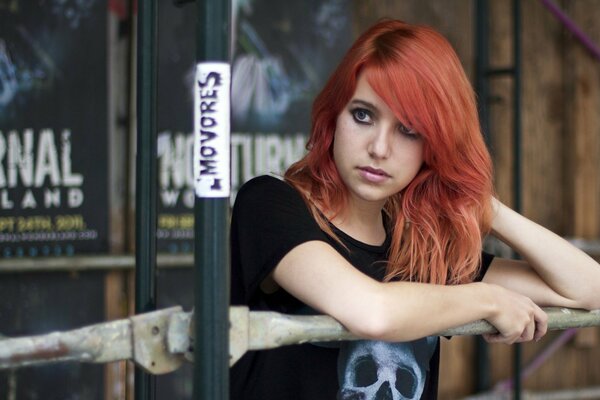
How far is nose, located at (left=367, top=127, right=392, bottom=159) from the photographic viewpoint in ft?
6.29

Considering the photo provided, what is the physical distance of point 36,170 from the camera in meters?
3.44

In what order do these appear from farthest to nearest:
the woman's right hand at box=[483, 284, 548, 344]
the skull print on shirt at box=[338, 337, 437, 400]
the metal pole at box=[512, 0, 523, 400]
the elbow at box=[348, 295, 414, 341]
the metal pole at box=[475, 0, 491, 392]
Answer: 1. the metal pole at box=[475, 0, 491, 392]
2. the metal pole at box=[512, 0, 523, 400]
3. the skull print on shirt at box=[338, 337, 437, 400]
4. the woman's right hand at box=[483, 284, 548, 344]
5. the elbow at box=[348, 295, 414, 341]

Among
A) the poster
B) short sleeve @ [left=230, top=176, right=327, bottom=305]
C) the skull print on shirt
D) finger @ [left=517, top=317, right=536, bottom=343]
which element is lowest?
the skull print on shirt

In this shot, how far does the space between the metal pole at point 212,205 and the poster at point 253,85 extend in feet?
7.00

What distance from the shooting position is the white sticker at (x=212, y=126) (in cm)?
150

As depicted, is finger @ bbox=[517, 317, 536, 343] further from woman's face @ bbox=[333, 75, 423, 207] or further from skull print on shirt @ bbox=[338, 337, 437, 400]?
woman's face @ bbox=[333, 75, 423, 207]

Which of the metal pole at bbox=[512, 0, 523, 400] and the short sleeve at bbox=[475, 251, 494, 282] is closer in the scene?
the short sleeve at bbox=[475, 251, 494, 282]

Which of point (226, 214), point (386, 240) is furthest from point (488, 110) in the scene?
point (226, 214)

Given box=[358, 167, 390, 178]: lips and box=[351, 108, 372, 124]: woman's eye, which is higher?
box=[351, 108, 372, 124]: woman's eye

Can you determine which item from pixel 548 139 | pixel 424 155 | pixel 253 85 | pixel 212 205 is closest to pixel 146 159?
pixel 212 205

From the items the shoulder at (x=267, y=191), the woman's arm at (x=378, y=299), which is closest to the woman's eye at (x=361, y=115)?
the shoulder at (x=267, y=191)

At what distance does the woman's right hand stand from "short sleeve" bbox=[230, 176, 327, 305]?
351 millimetres

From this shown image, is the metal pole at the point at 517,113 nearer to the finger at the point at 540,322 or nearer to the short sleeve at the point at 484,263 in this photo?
the short sleeve at the point at 484,263

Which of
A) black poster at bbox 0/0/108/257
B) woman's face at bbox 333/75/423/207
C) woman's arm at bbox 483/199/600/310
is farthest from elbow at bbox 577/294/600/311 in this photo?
black poster at bbox 0/0/108/257
